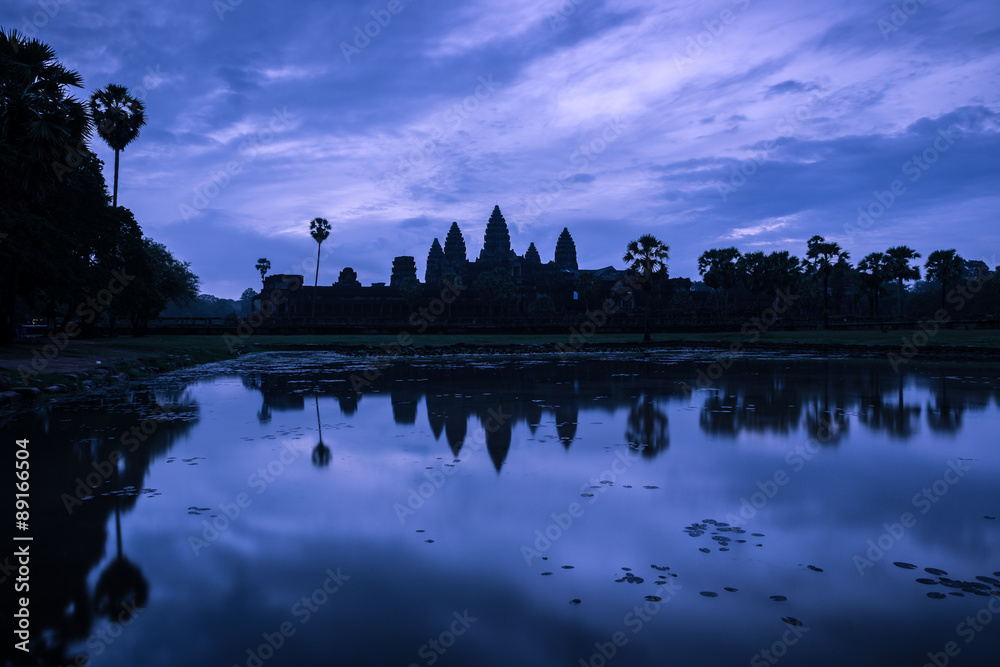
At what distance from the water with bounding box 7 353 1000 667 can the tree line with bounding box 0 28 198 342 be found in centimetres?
1305

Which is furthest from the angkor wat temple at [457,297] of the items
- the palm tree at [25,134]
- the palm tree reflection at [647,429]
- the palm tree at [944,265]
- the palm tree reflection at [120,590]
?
the palm tree reflection at [120,590]

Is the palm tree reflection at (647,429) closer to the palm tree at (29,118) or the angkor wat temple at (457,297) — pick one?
the palm tree at (29,118)

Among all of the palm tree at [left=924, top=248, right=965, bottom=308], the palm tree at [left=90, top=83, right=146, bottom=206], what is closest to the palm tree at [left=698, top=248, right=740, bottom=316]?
the palm tree at [left=924, top=248, right=965, bottom=308]

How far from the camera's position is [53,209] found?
28344mm

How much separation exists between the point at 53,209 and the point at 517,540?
102 ft

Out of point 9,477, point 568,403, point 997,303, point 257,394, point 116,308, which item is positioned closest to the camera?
point 9,477

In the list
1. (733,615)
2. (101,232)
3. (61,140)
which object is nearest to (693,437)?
(733,615)

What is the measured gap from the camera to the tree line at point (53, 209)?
69.2 feet

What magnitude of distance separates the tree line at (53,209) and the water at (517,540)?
1305 centimetres

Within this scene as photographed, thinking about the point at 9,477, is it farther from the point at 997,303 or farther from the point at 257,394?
the point at 997,303

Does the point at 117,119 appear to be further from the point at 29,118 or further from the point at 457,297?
the point at 457,297

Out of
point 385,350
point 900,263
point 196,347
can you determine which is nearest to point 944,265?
point 900,263

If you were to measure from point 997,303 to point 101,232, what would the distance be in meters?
102

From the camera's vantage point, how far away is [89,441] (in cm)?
1001
